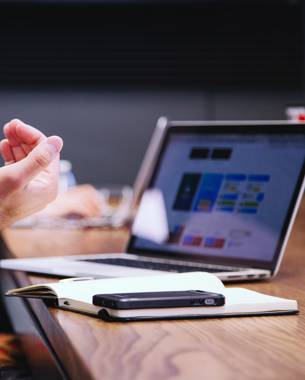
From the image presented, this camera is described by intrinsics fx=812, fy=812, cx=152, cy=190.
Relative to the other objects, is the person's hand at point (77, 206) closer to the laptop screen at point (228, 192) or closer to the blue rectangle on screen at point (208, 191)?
the laptop screen at point (228, 192)

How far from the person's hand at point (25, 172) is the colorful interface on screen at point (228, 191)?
Answer: 27 cm

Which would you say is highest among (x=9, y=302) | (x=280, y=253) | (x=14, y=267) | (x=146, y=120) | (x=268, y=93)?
(x=268, y=93)

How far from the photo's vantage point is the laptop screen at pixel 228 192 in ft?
4.34

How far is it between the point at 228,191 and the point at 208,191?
5cm

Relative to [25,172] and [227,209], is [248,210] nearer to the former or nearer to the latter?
[227,209]

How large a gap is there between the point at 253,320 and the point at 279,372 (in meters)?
0.23

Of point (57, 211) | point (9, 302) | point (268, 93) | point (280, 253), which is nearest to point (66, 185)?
point (57, 211)

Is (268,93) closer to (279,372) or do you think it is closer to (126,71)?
(126,71)

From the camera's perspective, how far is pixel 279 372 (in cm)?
71

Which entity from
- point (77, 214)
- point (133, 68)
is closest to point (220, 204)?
point (77, 214)

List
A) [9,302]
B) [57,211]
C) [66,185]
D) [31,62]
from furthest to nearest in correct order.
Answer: [31,62], [66,185], [57,211], [9,302]

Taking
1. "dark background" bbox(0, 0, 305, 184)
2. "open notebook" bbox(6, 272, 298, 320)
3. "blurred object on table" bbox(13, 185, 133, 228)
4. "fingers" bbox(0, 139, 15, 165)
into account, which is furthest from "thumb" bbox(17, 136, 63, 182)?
"dark background" bbox(0, 0, 305, 184)

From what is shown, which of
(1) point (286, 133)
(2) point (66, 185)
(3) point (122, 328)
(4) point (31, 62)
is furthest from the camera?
(4) point (31, 62)

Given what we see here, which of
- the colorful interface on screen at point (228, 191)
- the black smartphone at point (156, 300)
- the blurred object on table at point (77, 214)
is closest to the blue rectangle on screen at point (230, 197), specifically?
the colorful interface on screen at point (228, 191)
